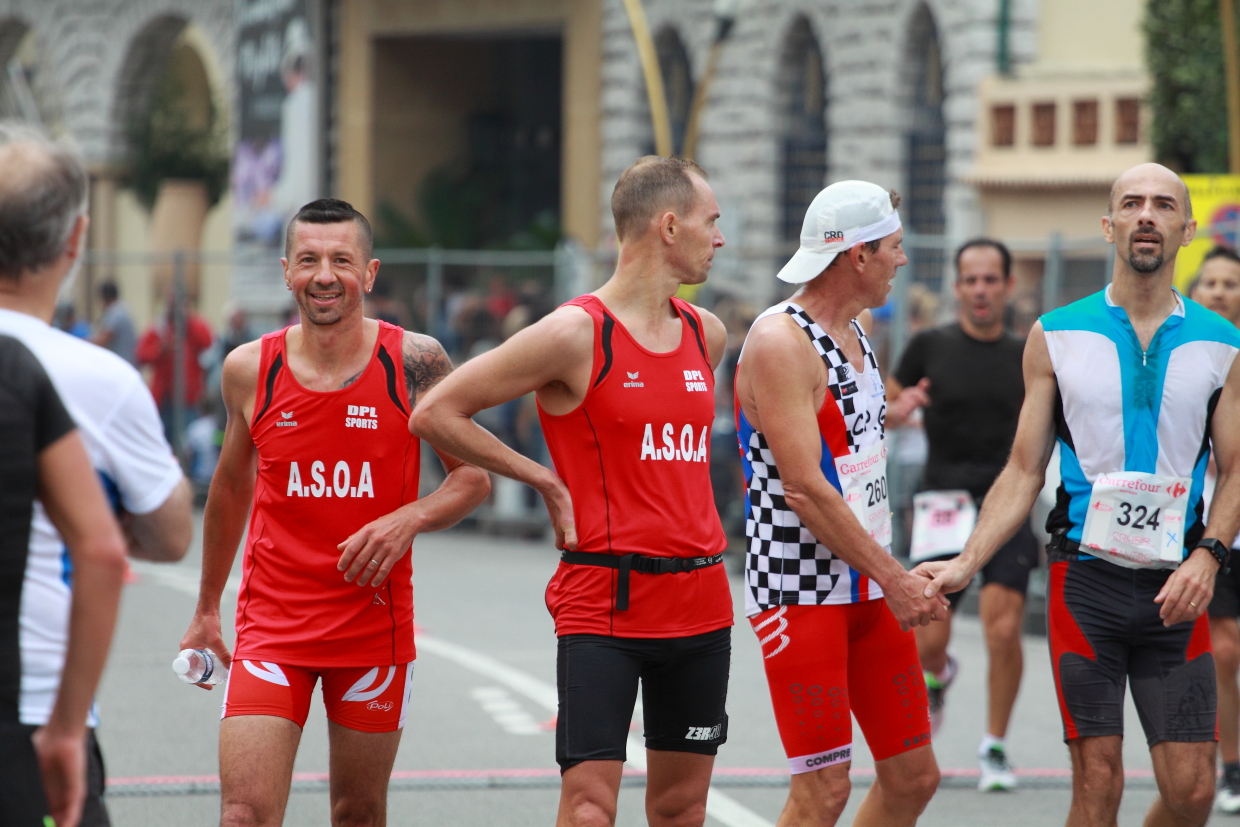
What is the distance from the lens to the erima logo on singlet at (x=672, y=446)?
469cm

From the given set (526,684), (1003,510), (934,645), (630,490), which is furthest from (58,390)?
(526,684)

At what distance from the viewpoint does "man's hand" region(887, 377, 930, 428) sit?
24.0 feet

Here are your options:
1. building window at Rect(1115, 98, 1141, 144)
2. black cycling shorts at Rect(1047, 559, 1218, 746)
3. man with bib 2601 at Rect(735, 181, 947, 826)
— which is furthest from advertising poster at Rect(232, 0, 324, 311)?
black cycling shorts at Rect(1047, 559, 1218, 746)

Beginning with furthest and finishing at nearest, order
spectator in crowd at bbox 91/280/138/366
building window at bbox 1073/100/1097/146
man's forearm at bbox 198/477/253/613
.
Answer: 1. building window at bbox 1073/100/1097/146
2. spectator in crowd at bbox 91/280/138/366
3. man's forearm at bbox 198/477/253/613

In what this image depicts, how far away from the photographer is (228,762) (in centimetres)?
462

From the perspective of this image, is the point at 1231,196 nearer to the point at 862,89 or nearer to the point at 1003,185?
the point at 1003,185

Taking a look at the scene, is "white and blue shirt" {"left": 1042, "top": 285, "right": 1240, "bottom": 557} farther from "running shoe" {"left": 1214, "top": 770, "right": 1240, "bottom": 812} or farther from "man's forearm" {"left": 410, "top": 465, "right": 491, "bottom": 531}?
"running shoe" {"left": 1214, "top": 770, "right": 1240, "bottom": 812}

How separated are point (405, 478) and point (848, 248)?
4.55 ft

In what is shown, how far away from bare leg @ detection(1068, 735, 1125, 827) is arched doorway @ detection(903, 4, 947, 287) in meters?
19.6

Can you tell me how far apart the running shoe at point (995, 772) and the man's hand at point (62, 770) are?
4.91 metres

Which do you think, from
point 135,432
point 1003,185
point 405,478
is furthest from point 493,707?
point 1003,185

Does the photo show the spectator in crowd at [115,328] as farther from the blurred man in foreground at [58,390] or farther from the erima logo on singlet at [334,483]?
the blurred man in foreground at [58,390]

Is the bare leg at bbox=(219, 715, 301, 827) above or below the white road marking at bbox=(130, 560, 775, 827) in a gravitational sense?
above

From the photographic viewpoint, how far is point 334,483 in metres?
4.92
